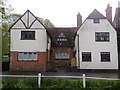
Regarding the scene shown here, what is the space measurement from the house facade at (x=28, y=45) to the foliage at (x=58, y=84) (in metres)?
17.0

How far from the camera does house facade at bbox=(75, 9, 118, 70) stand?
35344 mm

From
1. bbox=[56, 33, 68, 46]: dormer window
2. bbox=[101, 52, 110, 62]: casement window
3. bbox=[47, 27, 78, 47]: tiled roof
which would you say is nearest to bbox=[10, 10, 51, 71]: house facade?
bbox=[56, 33, 68, 46]: dormer window

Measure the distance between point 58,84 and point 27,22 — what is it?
19.5 m

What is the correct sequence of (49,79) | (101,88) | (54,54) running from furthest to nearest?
(54,54) < (49,79) < (101,88)

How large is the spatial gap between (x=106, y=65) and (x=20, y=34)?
12318mm

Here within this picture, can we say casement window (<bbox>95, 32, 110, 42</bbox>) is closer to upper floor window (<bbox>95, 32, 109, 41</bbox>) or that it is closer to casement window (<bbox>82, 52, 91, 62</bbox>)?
upper floor window (<bbox>95, 32, 109, 41</bbox>)

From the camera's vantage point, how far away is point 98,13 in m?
36.4

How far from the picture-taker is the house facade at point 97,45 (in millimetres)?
35344

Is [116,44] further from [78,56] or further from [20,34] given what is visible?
[20,34]

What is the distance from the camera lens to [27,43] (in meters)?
34.9

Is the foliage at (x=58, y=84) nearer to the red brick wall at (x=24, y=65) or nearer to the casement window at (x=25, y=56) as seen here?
the red brick wall at (x=24, y=65)

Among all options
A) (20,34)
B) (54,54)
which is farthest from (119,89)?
(54,54)

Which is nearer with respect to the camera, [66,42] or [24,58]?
[24,58]

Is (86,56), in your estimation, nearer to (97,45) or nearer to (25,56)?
(97,45)
